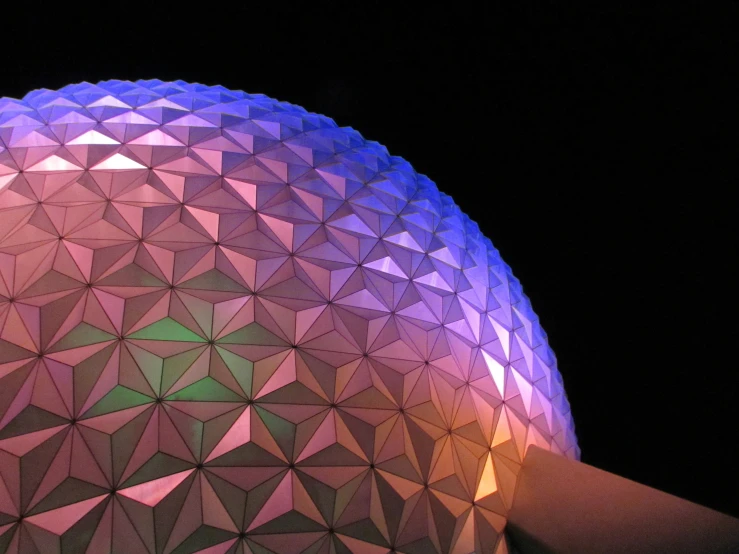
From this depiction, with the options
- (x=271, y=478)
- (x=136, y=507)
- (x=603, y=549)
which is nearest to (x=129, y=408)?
(x=136, y=507)

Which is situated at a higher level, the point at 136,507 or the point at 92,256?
the point at 92,256

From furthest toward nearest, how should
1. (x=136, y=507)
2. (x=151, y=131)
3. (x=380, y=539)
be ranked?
(x=151, y=131), (x=380, y=539), (x=136, y=507)

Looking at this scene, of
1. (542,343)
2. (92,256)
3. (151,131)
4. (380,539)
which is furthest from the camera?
(542,343)

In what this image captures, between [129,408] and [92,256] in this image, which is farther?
[92,256]

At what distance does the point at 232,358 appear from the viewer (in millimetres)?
5770

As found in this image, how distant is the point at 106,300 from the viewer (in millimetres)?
5805

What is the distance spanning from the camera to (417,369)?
646 cm

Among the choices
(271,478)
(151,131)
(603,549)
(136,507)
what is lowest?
Answer: (136,507)

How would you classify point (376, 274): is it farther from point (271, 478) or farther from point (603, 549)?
point (603, 549)

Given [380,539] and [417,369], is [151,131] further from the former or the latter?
[380,539]

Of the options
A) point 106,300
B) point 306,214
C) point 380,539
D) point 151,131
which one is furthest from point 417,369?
point 151,131

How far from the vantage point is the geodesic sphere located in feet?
17.1

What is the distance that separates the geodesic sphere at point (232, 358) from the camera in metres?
5.20

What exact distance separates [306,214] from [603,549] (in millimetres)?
5782
